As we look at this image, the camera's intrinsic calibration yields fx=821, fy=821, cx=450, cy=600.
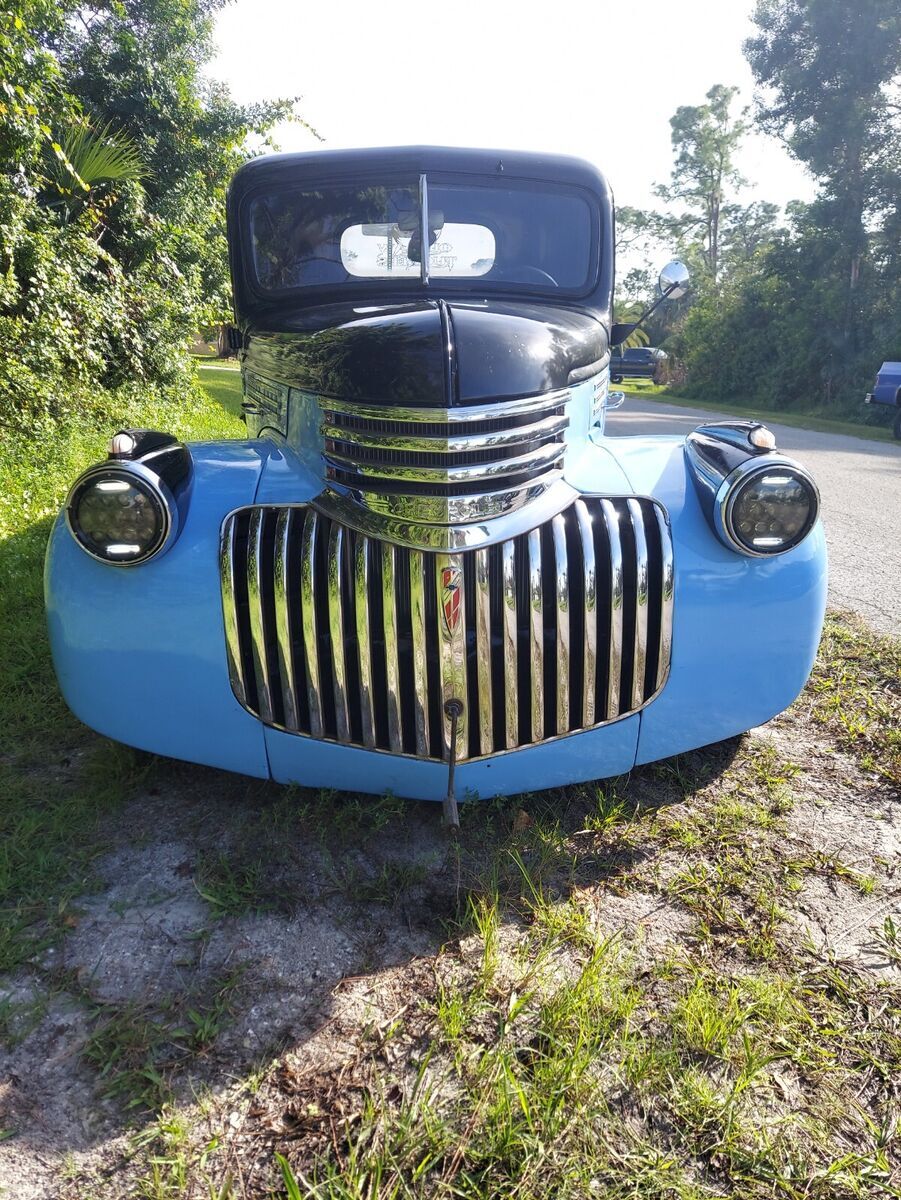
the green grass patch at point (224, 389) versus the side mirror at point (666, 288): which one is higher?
the side mirror at point (666, 288)

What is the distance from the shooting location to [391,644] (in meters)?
2.05

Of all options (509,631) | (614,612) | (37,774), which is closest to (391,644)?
(509,631)

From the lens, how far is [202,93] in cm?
1271

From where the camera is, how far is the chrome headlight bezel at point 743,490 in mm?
2209

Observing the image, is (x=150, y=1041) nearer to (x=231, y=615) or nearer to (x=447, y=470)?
(x=231, y=615)

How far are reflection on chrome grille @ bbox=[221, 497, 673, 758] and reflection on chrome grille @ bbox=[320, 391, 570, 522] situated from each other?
11 centimetres

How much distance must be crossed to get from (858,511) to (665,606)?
533cm

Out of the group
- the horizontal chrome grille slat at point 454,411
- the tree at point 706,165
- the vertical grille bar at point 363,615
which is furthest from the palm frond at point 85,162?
the tree at point 706,165

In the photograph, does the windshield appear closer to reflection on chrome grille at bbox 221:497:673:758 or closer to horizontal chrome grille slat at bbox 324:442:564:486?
horizontal chrome grille slat at bbox 324:442:564:486

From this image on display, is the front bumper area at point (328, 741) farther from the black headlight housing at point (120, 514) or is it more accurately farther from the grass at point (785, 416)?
the grass at point (785, 416)

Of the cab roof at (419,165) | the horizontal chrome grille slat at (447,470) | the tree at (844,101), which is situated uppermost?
the tree at (844,101)

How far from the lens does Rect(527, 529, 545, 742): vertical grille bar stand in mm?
2061

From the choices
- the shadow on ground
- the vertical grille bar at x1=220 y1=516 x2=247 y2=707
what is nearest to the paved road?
the shadow on ground

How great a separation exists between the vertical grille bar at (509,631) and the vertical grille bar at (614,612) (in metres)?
0.26
